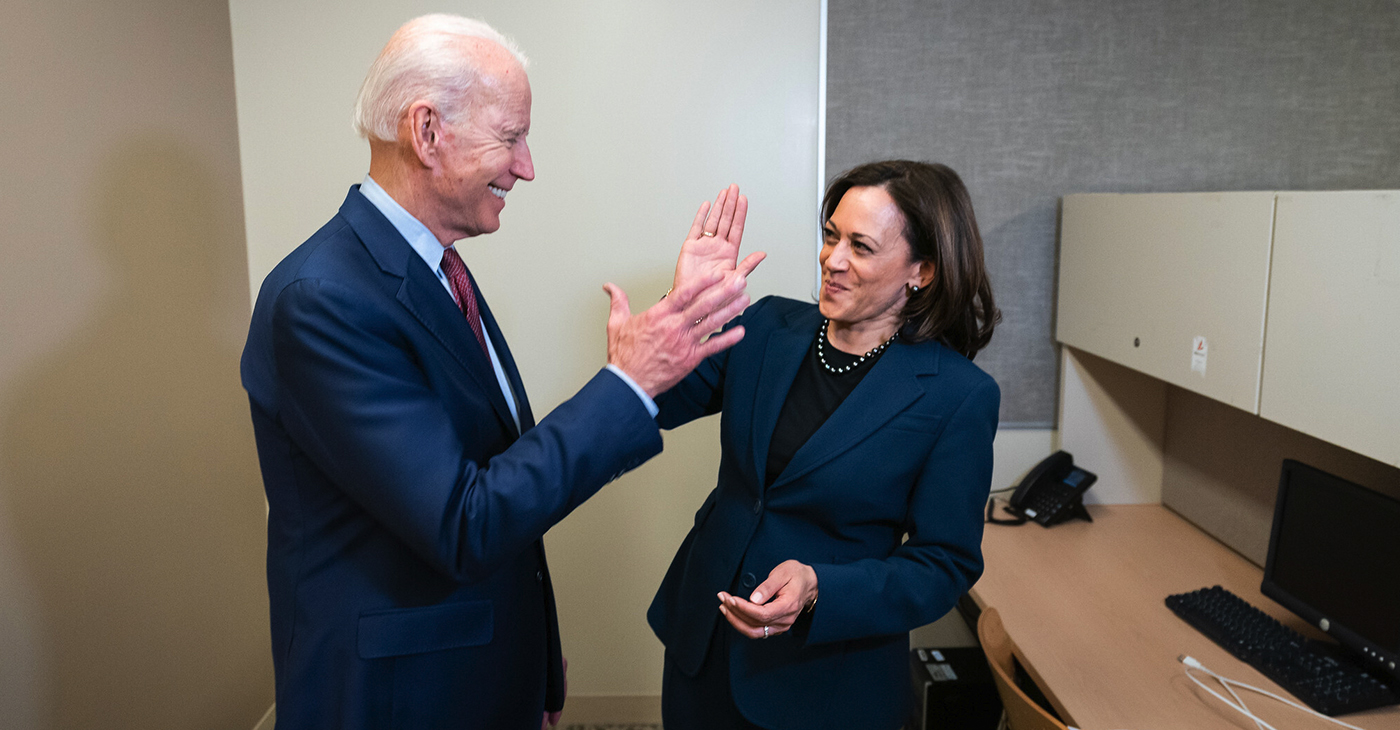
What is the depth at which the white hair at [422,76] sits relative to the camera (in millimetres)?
1068

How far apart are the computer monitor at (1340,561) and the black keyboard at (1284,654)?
43 mm

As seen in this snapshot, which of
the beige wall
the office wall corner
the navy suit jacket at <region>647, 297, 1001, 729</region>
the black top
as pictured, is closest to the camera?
the navy suit jacket at <region>647, 297, 1001, 729</region>

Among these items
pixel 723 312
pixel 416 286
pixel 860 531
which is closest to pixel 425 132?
pixel 416 286

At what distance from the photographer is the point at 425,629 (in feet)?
3.67

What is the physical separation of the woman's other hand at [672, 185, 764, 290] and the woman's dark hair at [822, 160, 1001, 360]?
275 mm

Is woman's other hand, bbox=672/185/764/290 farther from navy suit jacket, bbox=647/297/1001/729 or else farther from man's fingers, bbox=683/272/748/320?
navy suit jacket, bbox=647/297/1001/729

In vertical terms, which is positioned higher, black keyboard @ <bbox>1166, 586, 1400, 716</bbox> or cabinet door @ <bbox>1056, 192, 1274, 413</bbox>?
cabinet door @ <bbox>1056, 192, 1274, 413</bbox>

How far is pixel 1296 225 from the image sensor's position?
1.52m

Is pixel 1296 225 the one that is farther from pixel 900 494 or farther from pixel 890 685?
pixel 890 685

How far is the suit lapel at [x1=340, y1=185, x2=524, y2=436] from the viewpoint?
3.45 ft

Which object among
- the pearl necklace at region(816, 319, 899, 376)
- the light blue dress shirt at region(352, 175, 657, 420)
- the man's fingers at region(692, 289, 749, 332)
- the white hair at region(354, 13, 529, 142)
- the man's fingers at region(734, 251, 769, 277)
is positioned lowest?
the pearl necklace at region(816, 319, 899, 376)

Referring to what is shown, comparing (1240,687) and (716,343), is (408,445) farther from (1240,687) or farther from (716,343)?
(1240,687)

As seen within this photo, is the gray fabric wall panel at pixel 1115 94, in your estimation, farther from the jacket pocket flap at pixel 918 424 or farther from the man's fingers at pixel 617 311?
the man's fingers at pixel 617 311

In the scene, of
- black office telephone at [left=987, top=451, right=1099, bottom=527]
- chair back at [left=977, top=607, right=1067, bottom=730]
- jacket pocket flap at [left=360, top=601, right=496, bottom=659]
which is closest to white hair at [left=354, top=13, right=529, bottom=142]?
jacket pocket flap at [left=360, top=601, right=496, bottom=659]
